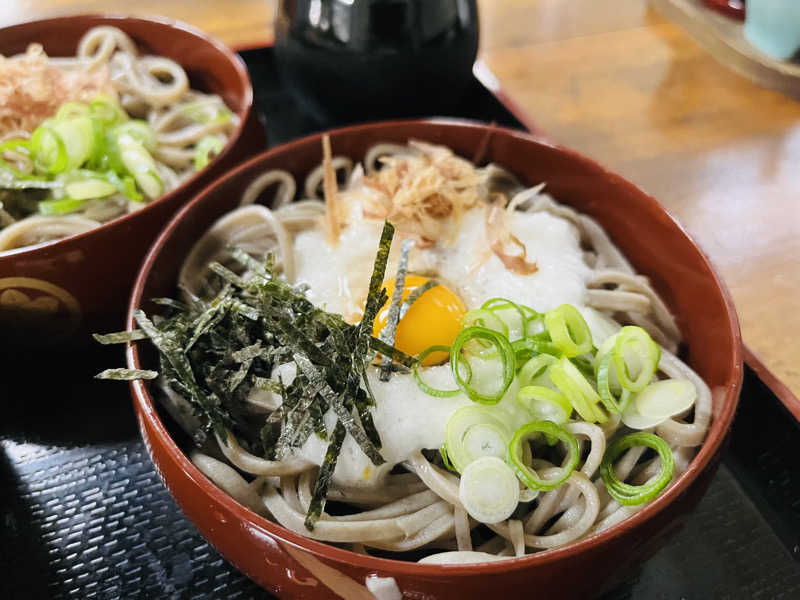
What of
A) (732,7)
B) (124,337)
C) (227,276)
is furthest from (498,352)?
(732,7)

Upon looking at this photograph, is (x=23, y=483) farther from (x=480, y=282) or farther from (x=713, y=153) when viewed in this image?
(x=713, y=153)

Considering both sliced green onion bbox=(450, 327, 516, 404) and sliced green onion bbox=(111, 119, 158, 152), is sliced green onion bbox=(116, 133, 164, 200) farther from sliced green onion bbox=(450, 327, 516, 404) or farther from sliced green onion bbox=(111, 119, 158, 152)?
sliced green onion bbox=(450, 327, 516, 404)

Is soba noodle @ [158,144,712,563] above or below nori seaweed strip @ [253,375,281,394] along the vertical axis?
below

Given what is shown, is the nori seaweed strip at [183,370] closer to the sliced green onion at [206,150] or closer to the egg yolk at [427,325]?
the egg yolk at [427,325]

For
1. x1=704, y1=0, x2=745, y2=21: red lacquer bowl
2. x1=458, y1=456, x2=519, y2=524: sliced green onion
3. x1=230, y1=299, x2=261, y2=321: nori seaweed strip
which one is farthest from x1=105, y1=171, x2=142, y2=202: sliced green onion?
x1=704, y1=0, x2=745, y2=21: red lacquer bowl

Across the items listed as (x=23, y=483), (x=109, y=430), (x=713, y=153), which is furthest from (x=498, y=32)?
(x=23, y=483)

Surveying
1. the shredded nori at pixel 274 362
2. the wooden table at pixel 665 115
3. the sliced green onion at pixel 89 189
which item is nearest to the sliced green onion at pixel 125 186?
the sliced green onion at pixel 89 189
